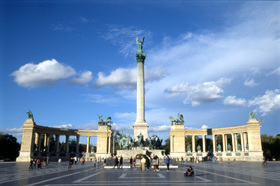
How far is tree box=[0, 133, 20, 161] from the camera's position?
3094 inches

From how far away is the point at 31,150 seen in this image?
210 feet

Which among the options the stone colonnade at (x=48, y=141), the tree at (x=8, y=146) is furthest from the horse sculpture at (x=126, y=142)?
the tree at (x=8, y=146)

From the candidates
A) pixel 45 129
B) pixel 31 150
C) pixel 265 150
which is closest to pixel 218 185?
pixel 31 150

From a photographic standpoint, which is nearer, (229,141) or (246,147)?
(246,147)

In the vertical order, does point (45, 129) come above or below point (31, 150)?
above

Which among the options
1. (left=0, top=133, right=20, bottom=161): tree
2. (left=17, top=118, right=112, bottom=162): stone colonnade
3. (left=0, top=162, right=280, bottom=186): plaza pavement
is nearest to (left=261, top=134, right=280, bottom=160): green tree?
(left=17, top=118, right=112, bottom=162): stone colonnade

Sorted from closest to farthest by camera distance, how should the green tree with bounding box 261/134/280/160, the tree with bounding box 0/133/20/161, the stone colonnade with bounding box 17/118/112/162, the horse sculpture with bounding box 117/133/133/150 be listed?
1. the horse sculpture with bounding box 117/133/133/150
2. the stone colonnade with bounding box 17/118/112/162
3. the tree with bounding box 0/133/20/161
4. the green tree with bounding box 261/134/280/160

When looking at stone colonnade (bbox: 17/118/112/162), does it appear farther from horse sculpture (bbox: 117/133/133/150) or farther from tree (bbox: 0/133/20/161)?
horse sculpture (bbox: 117/133/133/150)

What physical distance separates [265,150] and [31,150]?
7477cm

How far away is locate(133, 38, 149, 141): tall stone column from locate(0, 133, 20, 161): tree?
4914 cm

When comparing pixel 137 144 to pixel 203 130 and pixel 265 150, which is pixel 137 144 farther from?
pixel 265 150

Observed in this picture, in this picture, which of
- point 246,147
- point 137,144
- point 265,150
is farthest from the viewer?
point 265,150

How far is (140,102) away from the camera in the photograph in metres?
58.8

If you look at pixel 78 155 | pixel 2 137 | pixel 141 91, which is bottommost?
pixel 78 155
